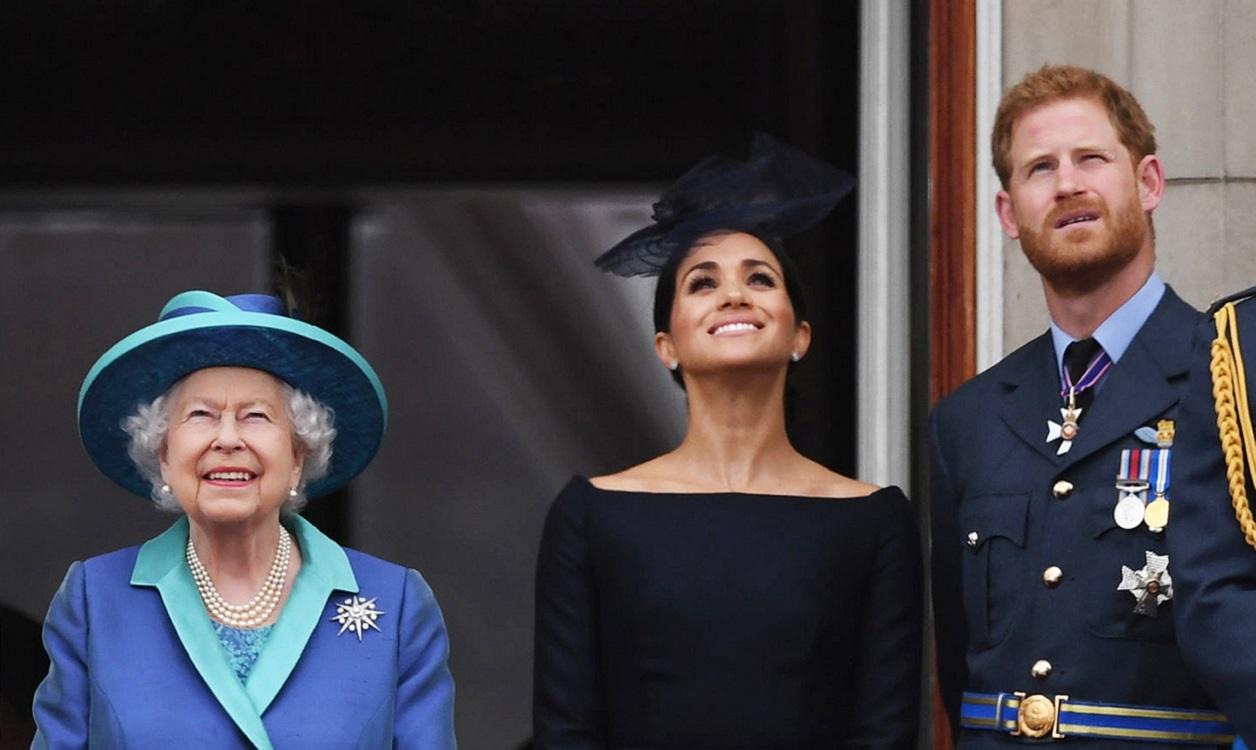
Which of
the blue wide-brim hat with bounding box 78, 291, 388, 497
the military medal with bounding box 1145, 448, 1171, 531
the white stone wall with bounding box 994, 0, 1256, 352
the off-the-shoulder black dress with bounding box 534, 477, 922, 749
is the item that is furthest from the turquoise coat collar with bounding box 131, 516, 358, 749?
the white stone wall with bounding box 994, 0, 1256, 352

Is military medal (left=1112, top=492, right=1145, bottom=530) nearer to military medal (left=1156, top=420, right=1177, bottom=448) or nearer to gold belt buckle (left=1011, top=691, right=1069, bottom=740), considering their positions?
military medal (left=1156, top=420, right=1177, bottom=448)

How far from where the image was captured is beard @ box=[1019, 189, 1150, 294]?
3660mm

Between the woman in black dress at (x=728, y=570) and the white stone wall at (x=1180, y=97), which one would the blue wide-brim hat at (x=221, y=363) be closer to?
the woman in black dress at (x=728, y=570)

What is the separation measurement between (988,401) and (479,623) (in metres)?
2.71

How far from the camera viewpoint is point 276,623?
359cm

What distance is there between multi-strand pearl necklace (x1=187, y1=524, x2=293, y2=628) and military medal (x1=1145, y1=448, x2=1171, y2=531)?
1.26 meters

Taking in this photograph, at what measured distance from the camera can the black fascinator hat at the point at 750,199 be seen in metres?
4.14

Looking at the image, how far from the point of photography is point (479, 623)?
6332 millimetres

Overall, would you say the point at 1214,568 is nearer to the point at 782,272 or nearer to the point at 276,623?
the point at 782,272

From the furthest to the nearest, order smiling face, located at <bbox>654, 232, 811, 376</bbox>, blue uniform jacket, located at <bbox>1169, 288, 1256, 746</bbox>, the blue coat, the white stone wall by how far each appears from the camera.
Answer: the white stone wall
smiling face, located at <bbox>654, 232, 811, 376</bbox>
the blue coat
blue uniform jacket, located at <bbox>1169, 288, 1256, 746</bbox>

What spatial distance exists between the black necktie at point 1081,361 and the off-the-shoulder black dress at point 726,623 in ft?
1.40

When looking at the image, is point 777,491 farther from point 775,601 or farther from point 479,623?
point 479,623

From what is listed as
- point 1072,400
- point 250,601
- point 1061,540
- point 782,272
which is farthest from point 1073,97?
point 250,601

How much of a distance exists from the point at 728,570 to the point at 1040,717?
0.61m
